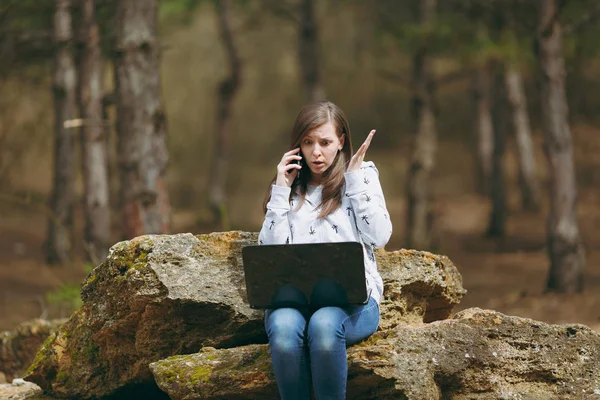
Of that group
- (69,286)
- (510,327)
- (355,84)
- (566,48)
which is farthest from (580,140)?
(510,327)

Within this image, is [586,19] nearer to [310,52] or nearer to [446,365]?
[310,52]

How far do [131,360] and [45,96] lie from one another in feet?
66.9

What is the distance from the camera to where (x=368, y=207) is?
4.81 m

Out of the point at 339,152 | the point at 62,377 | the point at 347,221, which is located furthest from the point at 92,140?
the point at 347,221

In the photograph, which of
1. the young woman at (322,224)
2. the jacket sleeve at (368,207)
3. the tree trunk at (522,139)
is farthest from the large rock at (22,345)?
the tree trunk at (522,139)

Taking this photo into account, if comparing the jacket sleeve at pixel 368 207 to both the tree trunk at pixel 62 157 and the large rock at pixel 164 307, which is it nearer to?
the large rock at pixel 164 307

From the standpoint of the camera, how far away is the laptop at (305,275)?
4.60 m

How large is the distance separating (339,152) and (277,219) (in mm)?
531

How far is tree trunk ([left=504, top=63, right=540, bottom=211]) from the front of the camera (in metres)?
18.8

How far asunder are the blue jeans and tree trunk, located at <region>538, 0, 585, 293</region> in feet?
27.4

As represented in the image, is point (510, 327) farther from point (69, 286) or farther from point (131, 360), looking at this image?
point (69, 286)

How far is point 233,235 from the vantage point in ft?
18.3

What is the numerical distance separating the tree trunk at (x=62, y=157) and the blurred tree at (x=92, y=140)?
130cm

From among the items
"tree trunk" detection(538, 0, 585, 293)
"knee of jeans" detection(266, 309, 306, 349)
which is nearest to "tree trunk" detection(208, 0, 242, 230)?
"tree trunk" detection(538, 0, 585, 293)
